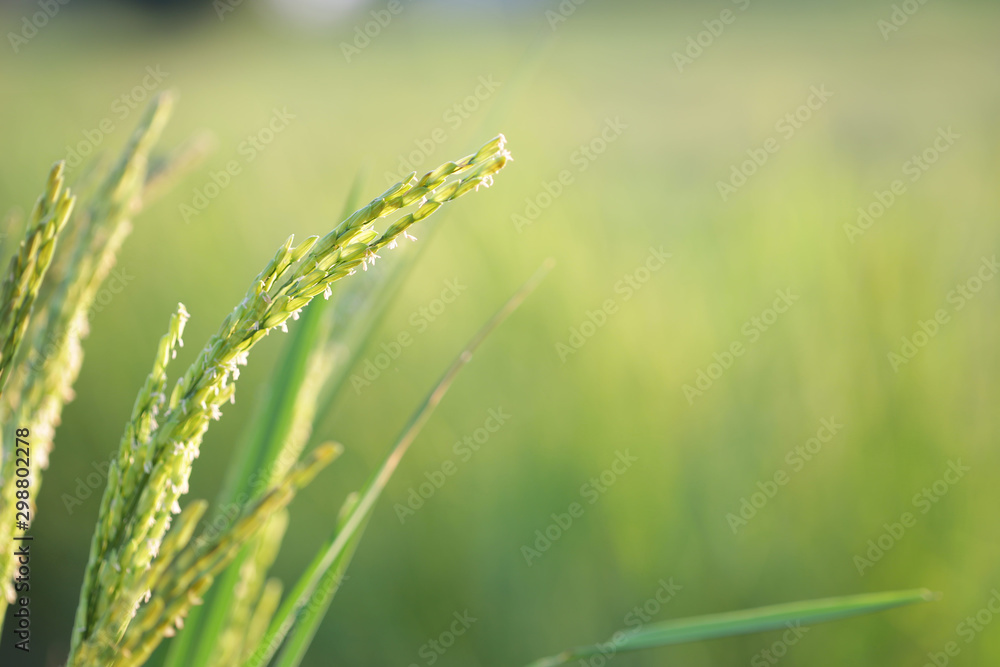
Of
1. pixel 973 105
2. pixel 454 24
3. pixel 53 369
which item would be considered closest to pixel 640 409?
pixel 53 369

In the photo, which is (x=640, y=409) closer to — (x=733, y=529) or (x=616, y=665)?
(x=733, y=529)
